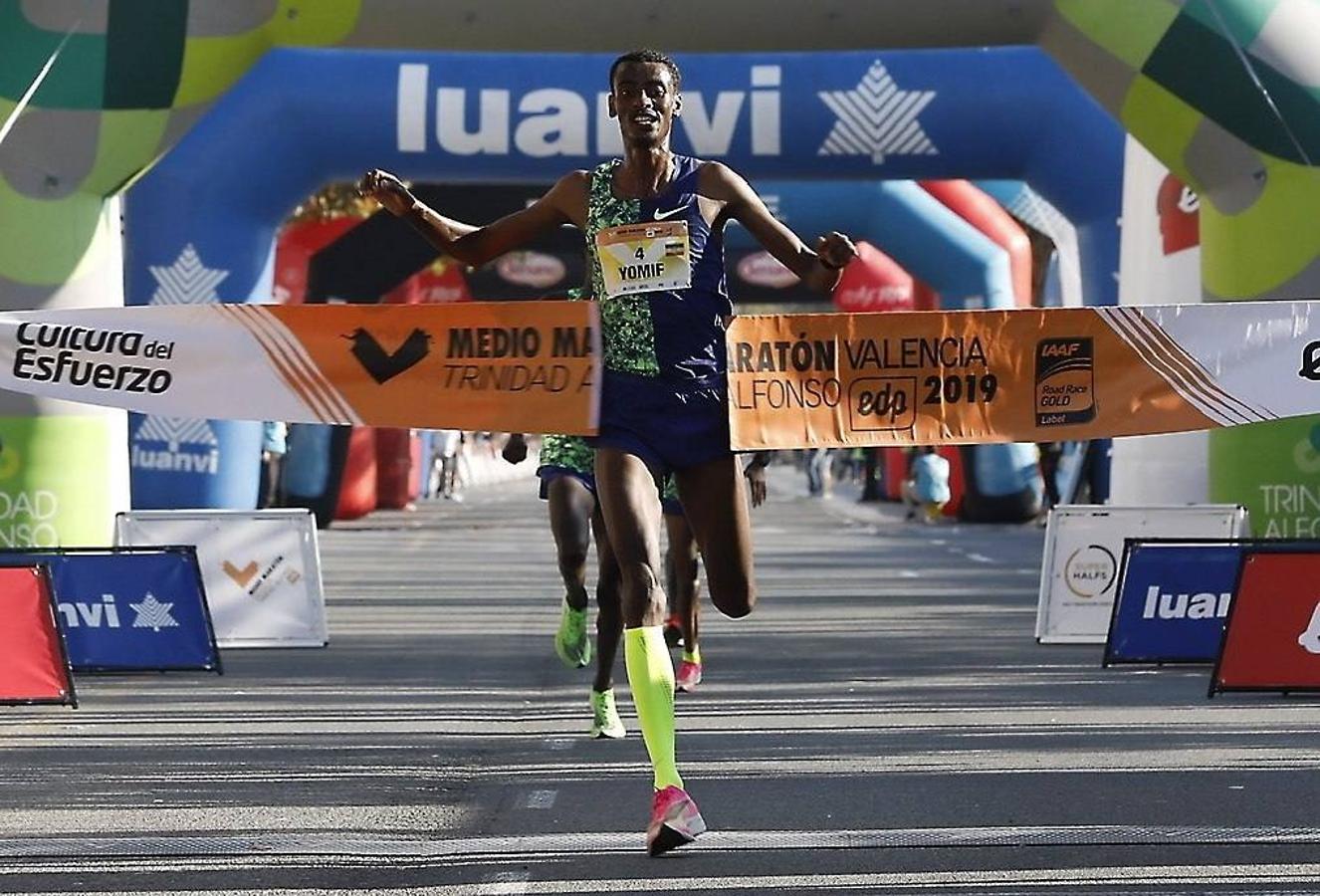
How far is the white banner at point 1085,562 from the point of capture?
13.1m

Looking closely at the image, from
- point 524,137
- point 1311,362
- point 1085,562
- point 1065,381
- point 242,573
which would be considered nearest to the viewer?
point 1065,381

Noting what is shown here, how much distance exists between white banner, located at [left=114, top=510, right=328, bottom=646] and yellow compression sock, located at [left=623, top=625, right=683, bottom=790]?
6855 millimetres

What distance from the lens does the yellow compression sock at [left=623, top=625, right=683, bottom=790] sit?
6.11m

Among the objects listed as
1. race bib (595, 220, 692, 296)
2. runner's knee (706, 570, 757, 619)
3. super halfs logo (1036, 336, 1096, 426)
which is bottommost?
runner's knee (706, 570, 757, 619)

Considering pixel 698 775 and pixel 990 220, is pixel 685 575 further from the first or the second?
pixel 990 220

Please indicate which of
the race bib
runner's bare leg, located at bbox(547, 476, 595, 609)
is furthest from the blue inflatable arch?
the race bib

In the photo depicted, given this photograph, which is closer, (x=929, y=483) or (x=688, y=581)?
(x=688, y=581)

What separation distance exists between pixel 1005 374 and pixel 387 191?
242 centimetres

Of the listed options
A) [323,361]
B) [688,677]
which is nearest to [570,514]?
[688,677]

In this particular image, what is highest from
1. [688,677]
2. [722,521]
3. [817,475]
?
[722,521]

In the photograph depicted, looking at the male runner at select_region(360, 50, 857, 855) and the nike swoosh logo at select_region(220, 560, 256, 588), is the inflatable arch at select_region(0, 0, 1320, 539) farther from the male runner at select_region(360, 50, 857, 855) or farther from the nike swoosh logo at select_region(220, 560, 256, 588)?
the male runner at select_region(360, 50, 857, 855)

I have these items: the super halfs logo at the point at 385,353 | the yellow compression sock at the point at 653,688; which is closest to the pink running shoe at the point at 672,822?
the yellow compression sock at the point at 653,688

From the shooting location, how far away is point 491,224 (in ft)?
21.7

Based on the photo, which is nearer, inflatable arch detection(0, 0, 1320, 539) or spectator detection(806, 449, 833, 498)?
inflatable arch detection(0, 0, 1320, 539)
